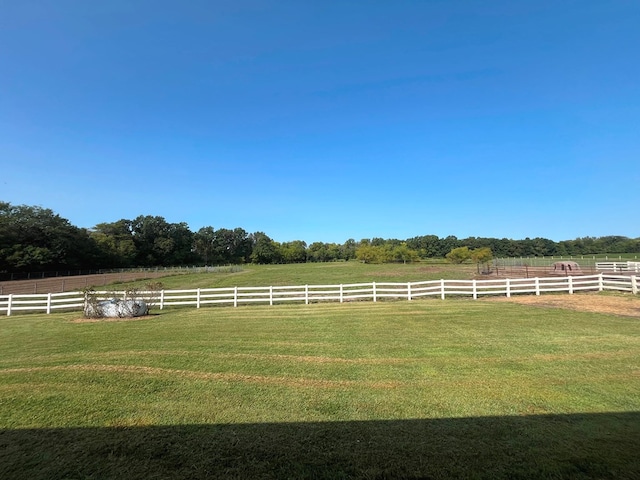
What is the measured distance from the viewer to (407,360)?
629cm

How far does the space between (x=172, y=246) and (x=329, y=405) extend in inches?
4206

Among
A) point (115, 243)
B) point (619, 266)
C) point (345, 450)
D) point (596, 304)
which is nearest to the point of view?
point (345, 450)

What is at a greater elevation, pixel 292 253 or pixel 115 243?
pixel 115 243

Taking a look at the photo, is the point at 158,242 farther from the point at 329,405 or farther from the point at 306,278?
the point at 329,405

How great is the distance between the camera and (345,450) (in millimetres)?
3266

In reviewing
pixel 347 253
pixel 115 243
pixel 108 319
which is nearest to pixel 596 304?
pixel 108 319

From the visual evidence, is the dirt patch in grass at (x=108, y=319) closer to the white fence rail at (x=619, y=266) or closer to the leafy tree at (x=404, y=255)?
the white fence rail at (x=619, y=266)

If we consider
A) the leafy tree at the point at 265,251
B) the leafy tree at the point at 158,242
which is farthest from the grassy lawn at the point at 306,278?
the leafy tree at the point at 265,251

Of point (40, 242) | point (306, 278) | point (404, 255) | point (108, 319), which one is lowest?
point (306, 278)

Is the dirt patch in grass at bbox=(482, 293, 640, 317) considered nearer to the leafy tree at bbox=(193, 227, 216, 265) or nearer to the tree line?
the tree line

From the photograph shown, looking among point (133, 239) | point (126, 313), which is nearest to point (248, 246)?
point (133, 239)

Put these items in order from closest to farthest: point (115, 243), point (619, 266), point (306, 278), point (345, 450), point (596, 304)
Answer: point (345, 450) → point (596, 304) → point (619, 266) → point (306, 278) → point (115, 243)

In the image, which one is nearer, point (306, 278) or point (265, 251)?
point (306, 278)

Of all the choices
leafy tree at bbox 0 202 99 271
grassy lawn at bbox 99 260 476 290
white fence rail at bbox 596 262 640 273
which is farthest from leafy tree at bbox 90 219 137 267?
white fence rail at bbox 596 262 640 273
